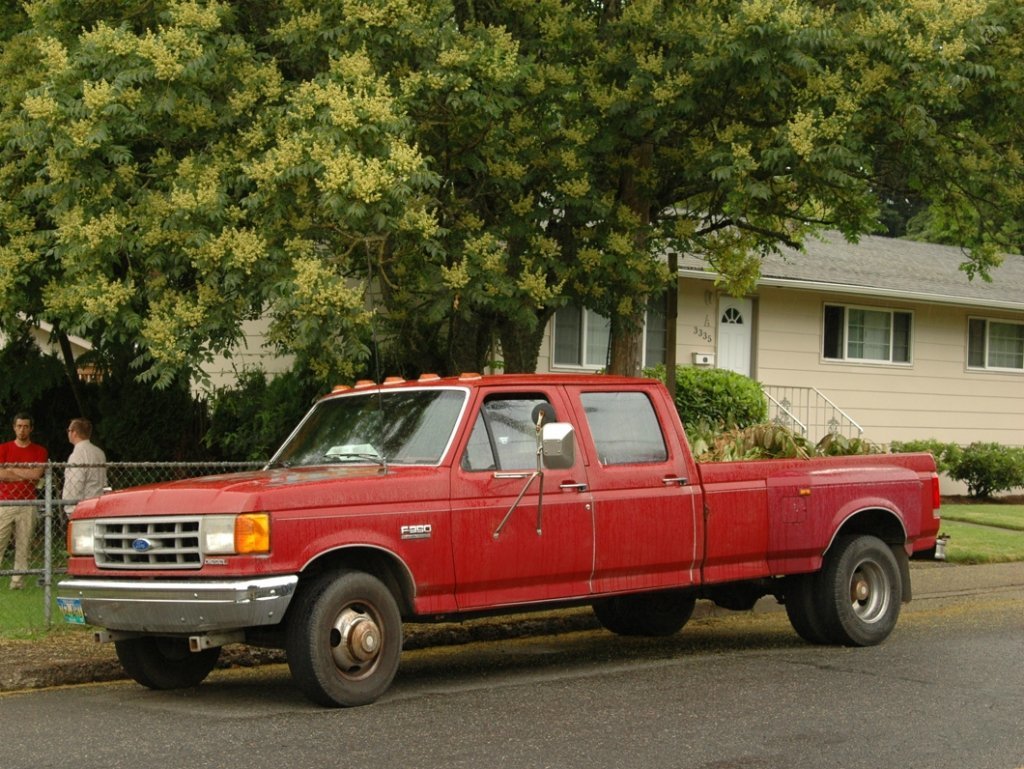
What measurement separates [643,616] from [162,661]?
3.90 metres

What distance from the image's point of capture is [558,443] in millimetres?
8914

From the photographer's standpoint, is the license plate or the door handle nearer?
the license plate

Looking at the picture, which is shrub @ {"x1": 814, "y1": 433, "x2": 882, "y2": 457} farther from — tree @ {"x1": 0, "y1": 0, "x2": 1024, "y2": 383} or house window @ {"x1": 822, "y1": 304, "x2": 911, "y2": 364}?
house window @ {"x1": 822, "y1": 304, "x2": 911, "y2": 364}

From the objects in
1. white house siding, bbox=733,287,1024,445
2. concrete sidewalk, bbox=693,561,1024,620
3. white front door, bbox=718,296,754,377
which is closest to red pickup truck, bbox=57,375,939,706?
concrete sidewalk, bbox=693,561,1024,620

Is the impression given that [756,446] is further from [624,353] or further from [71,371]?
[71,371]

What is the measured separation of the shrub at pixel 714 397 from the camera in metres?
21.0

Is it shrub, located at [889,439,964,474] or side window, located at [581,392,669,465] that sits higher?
side window, located at [581,392,669,465]

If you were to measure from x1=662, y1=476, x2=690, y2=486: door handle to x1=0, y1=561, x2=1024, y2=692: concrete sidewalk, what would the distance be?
2.23m

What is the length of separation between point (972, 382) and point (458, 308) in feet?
58.0

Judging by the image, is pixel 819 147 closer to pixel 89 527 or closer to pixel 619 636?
pixel 619 636

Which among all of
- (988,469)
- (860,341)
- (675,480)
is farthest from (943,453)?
(675,480)

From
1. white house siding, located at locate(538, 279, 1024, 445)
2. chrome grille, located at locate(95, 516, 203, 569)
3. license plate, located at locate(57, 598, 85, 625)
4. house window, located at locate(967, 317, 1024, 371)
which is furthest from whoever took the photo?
house window, located at locate(967, 317, 1024, 371)

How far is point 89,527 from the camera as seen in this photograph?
8961mm

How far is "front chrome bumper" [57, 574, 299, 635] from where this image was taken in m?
8.09
